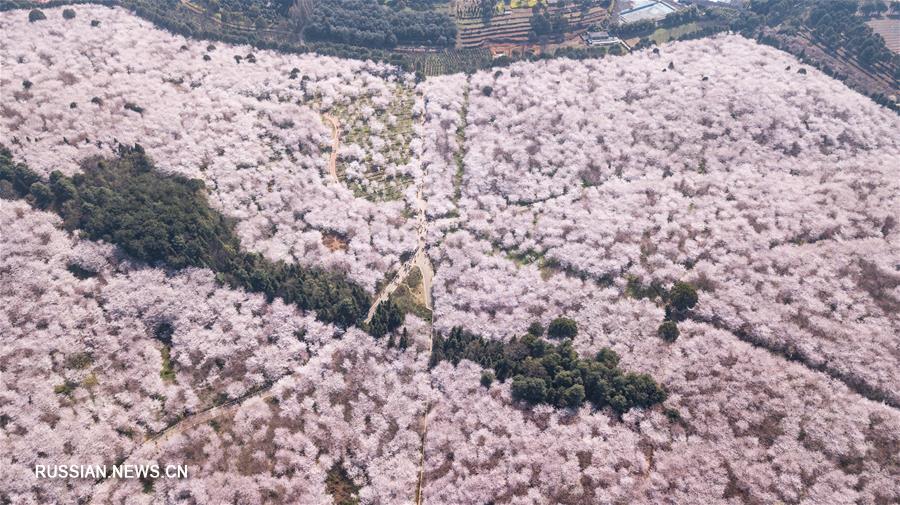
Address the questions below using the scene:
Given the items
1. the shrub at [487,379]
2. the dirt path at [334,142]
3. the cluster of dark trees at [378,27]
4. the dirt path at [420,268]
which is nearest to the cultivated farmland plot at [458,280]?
the dirt path at [420,268]

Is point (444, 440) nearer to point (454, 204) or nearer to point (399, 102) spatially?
point (454, 204)

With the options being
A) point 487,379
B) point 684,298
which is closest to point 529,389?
point 487,379

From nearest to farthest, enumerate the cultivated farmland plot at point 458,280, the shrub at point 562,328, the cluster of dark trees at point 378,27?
the cultivated farmland plot at point 458,280, the shrub at point 562,328, the cluster of dark trees at point 378,27

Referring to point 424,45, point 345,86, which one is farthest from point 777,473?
point 424,45

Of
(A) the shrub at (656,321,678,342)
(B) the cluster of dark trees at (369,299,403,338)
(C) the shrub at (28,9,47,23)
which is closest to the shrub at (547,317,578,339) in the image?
(A) the shrub at (656,321,678,342)

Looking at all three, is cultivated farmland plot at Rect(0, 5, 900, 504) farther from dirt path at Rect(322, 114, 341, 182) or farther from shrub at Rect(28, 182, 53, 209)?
dirt path at Rect(322, 114, 341, 182)

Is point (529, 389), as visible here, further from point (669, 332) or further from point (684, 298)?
point (684, 298)

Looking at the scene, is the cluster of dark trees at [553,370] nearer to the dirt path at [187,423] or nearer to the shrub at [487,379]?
the shrub at [487,379]
